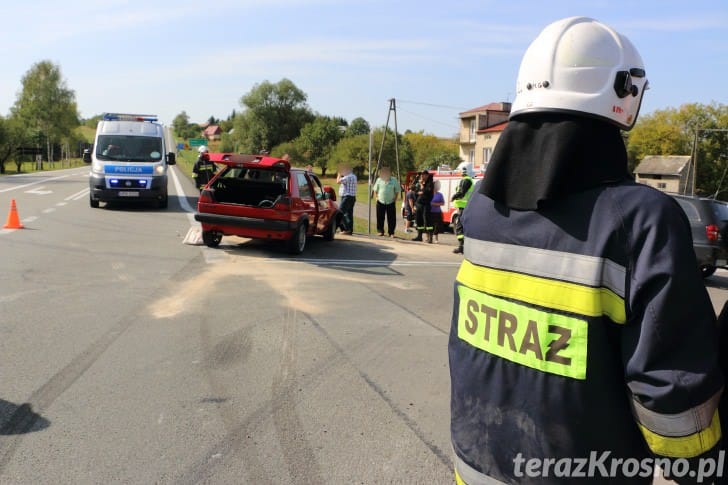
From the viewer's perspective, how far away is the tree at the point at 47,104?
79938mm

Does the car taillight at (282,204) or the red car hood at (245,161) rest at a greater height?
the red car hood at (245,161)

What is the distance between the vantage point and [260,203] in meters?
11.8

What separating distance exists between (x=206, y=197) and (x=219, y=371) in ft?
22.0

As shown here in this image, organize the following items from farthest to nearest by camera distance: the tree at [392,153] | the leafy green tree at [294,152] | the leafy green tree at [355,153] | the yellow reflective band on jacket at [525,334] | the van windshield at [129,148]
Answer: the leafy green tree at [294,152] → the leafy green tree at [355,153] → the tree at [392,153] → the van windshield at [129,148] → the yellow reflective band on jacket at [525,334]

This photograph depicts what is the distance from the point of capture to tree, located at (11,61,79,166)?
79.9 m

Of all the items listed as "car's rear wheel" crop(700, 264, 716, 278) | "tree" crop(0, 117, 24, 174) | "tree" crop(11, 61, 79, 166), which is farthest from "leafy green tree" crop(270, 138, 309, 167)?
"car's rear wheel" crop(700, 264, 716, 278)

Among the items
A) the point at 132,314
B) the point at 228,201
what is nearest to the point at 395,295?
the point at 132,314

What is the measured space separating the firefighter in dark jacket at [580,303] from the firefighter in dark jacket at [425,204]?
42.6 ft

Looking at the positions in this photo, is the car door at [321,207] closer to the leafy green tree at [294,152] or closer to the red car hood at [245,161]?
the red car hood at [245,161]

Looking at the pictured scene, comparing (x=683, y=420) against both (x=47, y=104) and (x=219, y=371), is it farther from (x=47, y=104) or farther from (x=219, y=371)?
(x=47, y=104)

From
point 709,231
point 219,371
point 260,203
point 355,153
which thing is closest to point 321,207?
point 260,203

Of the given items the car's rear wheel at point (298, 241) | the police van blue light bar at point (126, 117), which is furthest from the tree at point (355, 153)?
the car's rear wheel at point (298, 241)

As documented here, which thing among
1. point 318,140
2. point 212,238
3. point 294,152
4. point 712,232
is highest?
point 318,140

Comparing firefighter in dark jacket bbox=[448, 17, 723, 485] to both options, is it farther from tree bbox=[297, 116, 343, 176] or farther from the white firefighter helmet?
tree bbox=[297, 116, 343, 176]
